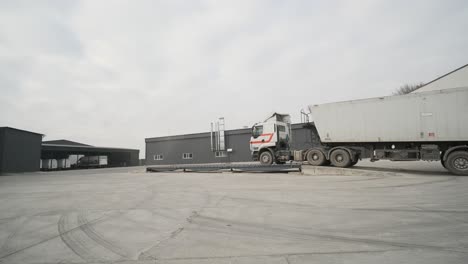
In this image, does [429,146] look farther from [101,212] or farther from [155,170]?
[155,170]

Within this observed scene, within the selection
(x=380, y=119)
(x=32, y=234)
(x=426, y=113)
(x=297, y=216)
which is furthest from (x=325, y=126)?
(x=32, y=234)

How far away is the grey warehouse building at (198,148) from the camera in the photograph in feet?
85.1

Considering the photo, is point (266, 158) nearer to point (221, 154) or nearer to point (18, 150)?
point (221, 154)

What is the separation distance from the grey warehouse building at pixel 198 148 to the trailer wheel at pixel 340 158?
10935mm

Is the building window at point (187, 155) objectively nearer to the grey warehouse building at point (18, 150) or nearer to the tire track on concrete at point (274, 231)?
the grey warehouse building at point (18, 150)

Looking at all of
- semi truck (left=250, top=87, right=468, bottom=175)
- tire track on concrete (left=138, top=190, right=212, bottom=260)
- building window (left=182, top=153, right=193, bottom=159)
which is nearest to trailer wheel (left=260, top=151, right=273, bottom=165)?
semi truck (left=250, top=87, right=468, bottom=175)

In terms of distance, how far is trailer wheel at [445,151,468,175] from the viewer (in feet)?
31.5

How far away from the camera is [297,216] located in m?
4.44

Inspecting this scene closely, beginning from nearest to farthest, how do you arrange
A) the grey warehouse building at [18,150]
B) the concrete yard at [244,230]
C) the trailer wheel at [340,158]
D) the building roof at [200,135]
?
the concrete yard at [244,230], the trailer wheel at [340,158], the grey warehouse building at [18,150], the building roof at [200,135]

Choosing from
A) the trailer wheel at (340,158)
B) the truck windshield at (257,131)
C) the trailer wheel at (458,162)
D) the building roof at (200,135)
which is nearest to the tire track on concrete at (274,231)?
the trailer wheel at (340,158)

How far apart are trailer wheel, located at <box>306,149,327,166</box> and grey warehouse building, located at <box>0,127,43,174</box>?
85.1 ft

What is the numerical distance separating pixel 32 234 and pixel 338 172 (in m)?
11.4

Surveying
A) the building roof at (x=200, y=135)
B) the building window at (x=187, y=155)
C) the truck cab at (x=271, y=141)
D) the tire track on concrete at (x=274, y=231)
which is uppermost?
the building roof at (x=200, y=135)

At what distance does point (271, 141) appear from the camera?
556 inches
